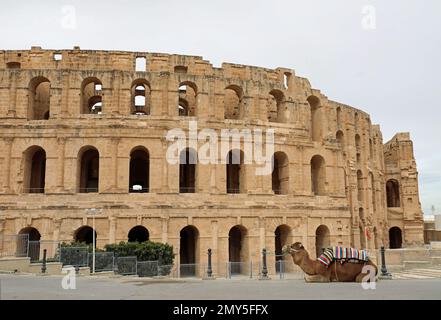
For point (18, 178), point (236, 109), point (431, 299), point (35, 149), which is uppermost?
point (236, 109)

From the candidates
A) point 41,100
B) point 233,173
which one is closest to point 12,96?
point 41,100

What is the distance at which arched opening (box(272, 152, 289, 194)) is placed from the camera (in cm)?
3092

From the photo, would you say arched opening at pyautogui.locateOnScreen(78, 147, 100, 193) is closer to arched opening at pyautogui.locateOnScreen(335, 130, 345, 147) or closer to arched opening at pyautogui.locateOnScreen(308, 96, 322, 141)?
arched opening at pyautogui.locateOnScreen(308, 96, 322, 141)

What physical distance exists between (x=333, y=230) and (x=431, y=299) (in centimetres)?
2076

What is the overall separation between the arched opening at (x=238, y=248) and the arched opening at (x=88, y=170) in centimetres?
1058

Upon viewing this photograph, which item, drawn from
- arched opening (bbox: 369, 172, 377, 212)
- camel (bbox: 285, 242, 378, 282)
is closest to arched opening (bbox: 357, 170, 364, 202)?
arched opening (bbox: 369, 172, 377, 212)

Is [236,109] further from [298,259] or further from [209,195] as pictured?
[298,259]

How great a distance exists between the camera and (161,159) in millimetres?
28062

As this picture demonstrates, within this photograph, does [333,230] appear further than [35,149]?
Yes

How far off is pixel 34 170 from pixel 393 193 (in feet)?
123

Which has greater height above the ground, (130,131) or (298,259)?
(130,131)

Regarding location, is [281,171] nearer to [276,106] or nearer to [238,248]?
[276,106]
